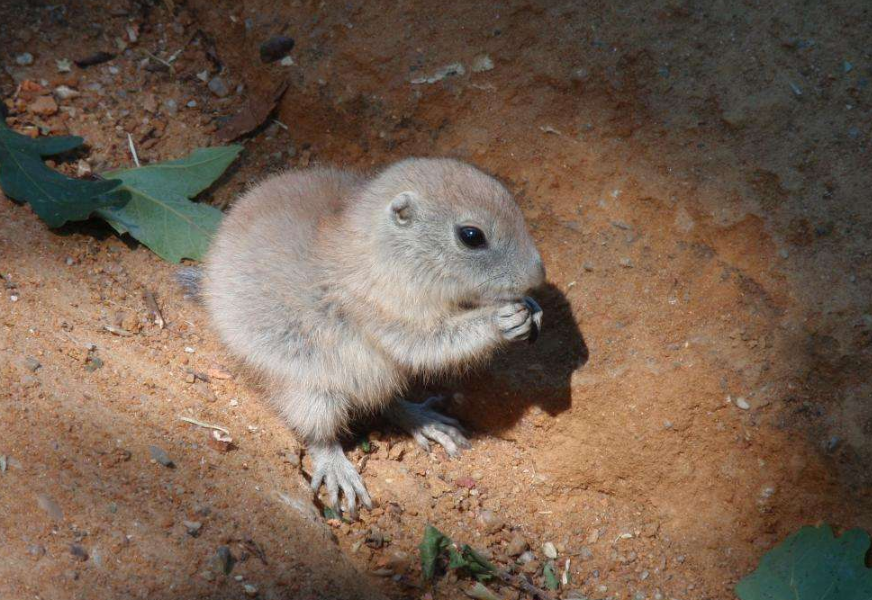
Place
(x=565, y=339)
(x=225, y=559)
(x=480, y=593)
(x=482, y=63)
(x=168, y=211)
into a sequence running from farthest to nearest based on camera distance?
(x=482, y=63) → (x=168, y=211) → (x=565, y=339) → (x=480, y=593) → (x=225, y=559)

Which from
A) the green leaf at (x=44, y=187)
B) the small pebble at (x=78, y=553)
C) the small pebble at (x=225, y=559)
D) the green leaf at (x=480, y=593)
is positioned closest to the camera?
the small pebble at (x=78, y=553)

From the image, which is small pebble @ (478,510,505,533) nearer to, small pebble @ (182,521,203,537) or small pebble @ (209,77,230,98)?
small pebble @ (182,521,203,537)

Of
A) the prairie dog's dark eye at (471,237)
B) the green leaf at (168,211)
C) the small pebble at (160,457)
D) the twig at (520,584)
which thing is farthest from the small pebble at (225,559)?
the green leaf at (168,211)

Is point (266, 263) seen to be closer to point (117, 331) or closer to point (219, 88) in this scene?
point (117, 331)

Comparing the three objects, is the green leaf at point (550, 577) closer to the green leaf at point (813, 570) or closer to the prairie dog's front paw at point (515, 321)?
the green leaf at point (813, 570)

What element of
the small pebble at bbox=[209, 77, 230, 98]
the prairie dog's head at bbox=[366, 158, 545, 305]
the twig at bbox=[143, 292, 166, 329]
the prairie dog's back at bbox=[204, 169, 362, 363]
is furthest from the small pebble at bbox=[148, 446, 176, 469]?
the small pebble at bbox=[209, 77, 230, 98]

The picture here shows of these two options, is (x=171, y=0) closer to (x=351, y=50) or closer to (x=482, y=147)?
(x=351, y=50)

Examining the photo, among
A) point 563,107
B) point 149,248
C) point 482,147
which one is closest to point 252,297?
point 149,248

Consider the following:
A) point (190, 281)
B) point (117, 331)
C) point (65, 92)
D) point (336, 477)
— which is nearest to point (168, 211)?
point (190, 281)
